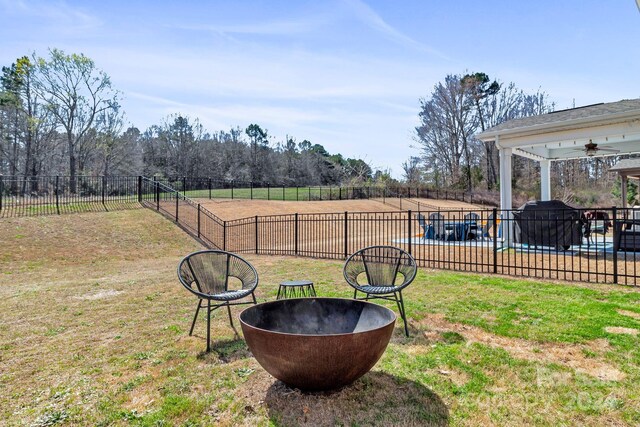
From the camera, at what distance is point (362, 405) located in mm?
2609

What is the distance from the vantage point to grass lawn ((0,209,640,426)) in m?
2.52

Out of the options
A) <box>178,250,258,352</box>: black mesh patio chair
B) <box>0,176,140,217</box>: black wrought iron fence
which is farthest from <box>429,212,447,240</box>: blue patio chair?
<box>0,176,140,217</box>: black wrought iron fence

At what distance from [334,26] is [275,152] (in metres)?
39.9

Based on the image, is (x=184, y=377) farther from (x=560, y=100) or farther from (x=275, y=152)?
(x=275, y=152)

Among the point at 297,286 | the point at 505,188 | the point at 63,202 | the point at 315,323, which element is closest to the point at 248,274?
the point at 297,286

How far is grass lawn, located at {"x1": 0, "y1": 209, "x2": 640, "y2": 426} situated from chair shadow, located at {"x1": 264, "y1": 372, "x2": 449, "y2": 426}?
12 millimetres

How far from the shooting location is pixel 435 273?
745 centimetres

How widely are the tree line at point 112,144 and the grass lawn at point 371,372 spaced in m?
19.6

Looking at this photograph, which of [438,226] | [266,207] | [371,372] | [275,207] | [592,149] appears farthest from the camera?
[275,207]

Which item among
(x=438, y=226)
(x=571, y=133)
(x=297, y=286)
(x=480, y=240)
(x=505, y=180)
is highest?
(x=571, y=133)

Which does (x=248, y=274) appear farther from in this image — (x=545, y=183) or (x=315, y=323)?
(x=545, y=183)

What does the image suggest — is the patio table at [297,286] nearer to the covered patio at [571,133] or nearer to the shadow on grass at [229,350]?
the shadow on grass at [229,350]

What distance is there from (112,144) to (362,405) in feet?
114

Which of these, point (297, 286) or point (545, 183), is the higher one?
point (545, 183)
